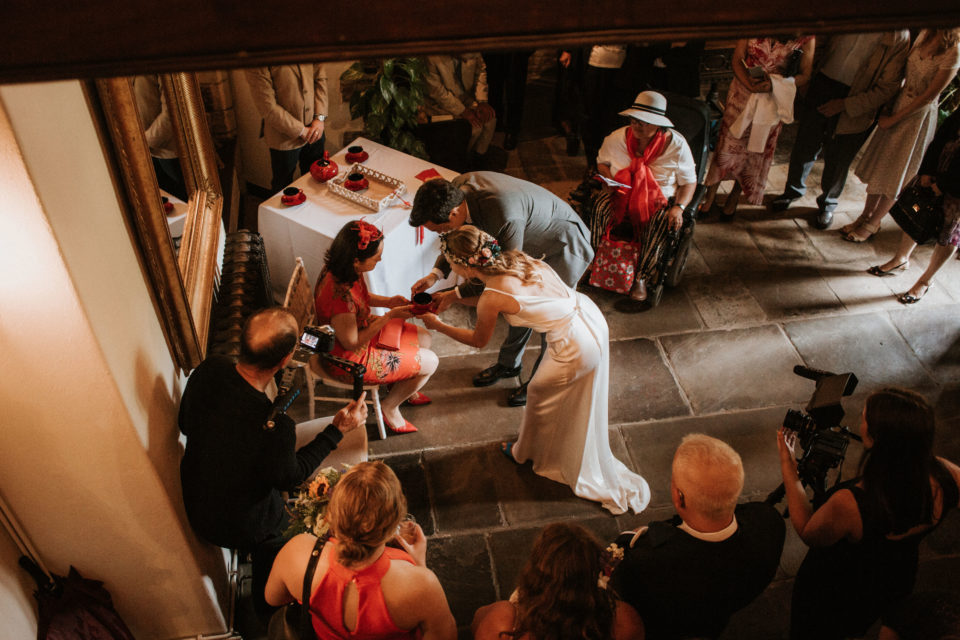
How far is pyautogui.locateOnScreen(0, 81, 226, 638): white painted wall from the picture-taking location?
1528mm

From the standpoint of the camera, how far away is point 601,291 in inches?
189

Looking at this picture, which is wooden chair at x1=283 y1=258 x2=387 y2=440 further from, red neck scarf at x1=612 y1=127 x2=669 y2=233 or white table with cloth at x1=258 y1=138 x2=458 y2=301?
red neck scarf at x1=612 y1=127 x2=669 y2=233

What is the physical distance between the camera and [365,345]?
133 inches

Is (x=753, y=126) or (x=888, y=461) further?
(x=753, y=126)

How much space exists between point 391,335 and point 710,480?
1889mm

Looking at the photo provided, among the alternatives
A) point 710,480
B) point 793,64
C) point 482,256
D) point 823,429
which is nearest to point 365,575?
point 710,480

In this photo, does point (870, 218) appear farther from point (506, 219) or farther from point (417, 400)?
point (417, 400)

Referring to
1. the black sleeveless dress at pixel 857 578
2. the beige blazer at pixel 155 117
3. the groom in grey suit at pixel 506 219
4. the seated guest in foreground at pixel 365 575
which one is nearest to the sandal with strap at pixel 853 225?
the groom in grey suit at pixel 506 219

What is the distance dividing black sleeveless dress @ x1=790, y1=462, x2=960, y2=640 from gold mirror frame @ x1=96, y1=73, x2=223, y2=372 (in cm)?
239

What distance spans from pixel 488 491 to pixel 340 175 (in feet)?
6.80

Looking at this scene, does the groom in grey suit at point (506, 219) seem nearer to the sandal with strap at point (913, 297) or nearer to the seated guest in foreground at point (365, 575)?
the seated guest in foreground at point (365, 575)

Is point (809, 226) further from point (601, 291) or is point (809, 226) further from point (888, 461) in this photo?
point (888, 461)

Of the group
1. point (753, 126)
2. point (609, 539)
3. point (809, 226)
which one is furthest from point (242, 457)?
point (809, 226)

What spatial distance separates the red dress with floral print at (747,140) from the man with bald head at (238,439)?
3732 mm
